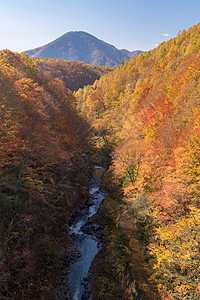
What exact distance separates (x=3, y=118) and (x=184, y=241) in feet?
72.6

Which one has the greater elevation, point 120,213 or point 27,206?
point 27,206

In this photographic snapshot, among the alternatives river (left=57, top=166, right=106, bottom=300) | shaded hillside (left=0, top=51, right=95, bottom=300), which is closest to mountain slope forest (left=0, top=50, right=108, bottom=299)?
shaded hillside (left=0, top=51, right=95, bottom=300)

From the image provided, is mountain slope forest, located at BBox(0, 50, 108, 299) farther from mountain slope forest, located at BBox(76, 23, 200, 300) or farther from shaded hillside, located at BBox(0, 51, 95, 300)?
mountain slope forest, located at BBox(76, 23, 200, 300)

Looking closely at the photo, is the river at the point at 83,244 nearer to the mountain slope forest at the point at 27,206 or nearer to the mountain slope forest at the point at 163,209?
the mountain slope forest at the point at 163,209

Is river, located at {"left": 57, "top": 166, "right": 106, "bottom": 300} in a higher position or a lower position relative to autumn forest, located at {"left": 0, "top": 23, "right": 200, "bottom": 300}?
lower

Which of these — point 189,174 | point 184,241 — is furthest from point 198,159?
point 184,241

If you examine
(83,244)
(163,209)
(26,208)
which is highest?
(26,208)

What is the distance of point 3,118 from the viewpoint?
17547 mm

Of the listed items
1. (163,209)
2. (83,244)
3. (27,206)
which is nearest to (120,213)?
(83,244)

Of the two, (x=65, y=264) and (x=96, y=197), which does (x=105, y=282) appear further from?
(x=96, y=197)

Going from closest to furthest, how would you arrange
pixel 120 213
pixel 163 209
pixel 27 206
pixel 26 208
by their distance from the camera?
pixel 163 209 → pixel 26 208 → pixel 27 206 → pixel 120 213

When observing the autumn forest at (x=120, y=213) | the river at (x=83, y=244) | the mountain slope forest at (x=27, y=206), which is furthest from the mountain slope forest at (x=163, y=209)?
the mountain slope forest at (x=27, y=206)

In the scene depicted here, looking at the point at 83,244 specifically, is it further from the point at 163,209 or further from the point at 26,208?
the point at 163,209

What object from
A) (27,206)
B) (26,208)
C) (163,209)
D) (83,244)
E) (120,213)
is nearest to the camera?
(163,209)
